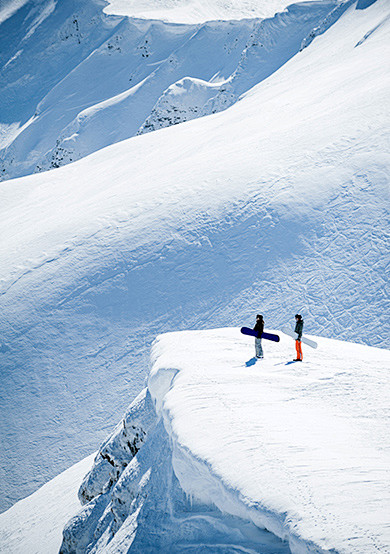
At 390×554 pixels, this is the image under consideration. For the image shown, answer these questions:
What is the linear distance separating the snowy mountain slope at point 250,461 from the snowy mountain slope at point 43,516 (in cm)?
233

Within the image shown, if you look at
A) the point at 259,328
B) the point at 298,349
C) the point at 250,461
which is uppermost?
the point at 250,461

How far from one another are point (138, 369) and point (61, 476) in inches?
159

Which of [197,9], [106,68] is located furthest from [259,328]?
[197,9]

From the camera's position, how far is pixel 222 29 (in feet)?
226

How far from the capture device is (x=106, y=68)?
77.0 metres

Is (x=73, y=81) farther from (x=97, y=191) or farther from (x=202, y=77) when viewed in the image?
→ (x=97, y=191)

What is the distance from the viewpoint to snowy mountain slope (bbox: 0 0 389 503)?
51.9 feet

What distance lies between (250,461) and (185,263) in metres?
13.9

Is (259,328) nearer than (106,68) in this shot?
Yes

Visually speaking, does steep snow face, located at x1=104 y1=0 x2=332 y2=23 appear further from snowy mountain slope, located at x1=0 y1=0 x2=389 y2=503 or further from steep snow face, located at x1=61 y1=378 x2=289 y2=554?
steep snow face, located at x1=61 y1=378 x2=289 y2=554

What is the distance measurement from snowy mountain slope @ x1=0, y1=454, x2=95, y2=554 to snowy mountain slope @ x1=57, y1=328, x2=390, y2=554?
233 centimetres

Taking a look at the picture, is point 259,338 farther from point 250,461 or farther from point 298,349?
point 250,461

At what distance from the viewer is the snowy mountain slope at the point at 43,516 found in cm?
1145

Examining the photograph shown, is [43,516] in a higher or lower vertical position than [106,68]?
lower
